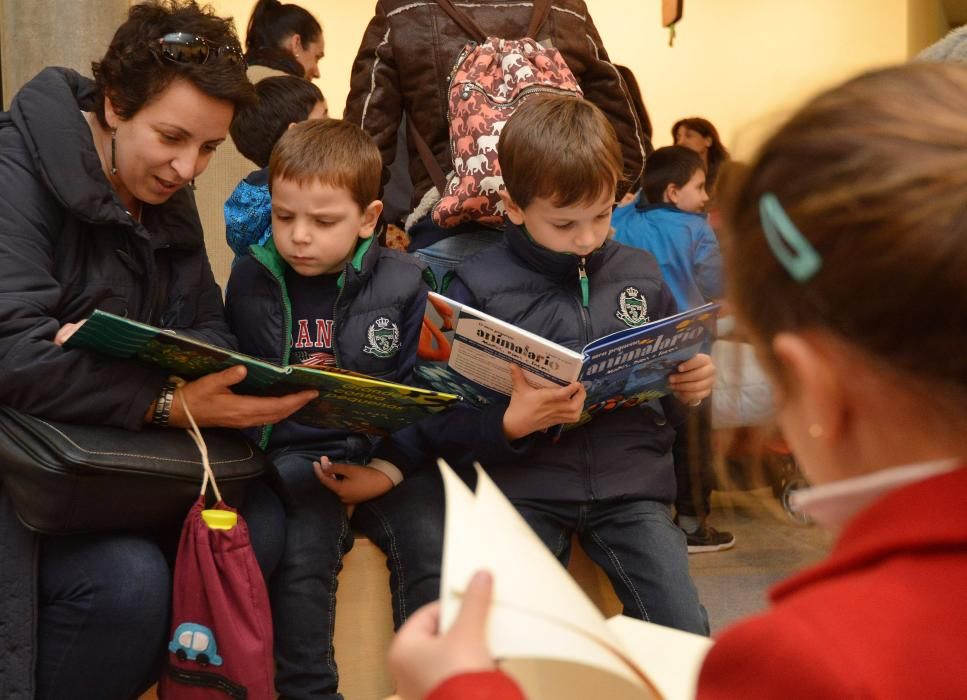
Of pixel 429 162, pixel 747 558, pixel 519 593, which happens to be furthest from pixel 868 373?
pixel 747 558

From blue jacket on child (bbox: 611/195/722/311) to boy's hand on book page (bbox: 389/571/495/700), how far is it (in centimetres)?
253

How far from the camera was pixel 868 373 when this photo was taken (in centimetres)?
82

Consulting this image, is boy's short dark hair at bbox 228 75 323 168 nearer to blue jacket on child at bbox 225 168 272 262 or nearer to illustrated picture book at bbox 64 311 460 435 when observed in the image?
blue jacket on child at bbox 225 168 272 262

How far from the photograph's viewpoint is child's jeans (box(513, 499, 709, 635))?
2.34 meters

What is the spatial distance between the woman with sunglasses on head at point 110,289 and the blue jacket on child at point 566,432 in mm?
423

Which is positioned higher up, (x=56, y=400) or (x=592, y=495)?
(x=56, y=400)

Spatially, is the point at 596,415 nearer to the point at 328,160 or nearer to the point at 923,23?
the point at 328,160

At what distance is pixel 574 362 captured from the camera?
2062mm

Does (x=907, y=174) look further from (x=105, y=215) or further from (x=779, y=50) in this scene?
(x=779, y=50)

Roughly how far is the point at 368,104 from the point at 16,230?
4.15 ft

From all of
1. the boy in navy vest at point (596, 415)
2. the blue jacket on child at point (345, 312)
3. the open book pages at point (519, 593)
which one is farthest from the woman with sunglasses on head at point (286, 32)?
the open book pages at point (519, 593)

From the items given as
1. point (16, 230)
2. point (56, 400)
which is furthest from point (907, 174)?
→ point (16, 230)

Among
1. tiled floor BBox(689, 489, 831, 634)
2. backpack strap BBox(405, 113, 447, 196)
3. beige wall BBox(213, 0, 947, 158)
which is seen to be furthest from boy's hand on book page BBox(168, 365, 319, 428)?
beige wall BBox(213, 0, 947, 158)

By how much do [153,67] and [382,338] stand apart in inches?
29.4
